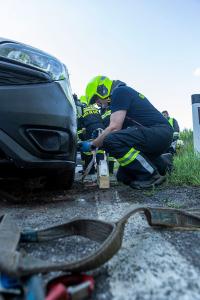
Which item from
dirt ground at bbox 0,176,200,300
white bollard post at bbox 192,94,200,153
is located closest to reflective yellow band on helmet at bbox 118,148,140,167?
dirt ground at bbox 0,176,200,300

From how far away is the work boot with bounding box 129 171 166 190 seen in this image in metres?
3.48

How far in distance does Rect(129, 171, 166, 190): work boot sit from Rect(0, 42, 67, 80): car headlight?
1.38 meters

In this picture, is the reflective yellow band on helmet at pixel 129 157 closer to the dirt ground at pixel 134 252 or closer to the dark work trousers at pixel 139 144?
the dark work trousers at pixel 139 144

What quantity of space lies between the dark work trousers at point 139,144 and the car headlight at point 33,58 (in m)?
1.23

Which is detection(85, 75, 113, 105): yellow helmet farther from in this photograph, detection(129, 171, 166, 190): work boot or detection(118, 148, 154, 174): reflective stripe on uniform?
detection(129, 171, 166, 190): work boot

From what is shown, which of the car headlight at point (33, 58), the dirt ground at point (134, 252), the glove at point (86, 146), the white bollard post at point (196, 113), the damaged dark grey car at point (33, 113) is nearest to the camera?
the dirt ground at point (134, 252)

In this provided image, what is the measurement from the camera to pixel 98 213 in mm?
2086

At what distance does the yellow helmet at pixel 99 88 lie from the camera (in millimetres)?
4711

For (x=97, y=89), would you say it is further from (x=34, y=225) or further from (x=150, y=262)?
(x=150, y=262)

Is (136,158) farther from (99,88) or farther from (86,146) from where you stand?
(99,88)

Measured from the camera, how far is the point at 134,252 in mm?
1326

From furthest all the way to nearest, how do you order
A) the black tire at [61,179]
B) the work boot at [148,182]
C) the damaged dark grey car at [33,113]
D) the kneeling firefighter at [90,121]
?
the kneeling firefighter at [90,121] → the work boot at [148,182] → the black tire at [61,179] → the damaged dark grey car at [33,113]

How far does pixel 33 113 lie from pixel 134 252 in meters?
1.30

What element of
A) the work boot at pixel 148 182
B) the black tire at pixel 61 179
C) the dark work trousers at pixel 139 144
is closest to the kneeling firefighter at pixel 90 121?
the dark work trousers at pixel 139 144
